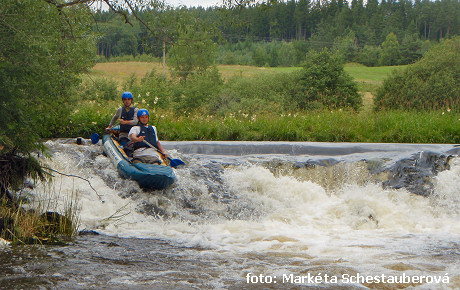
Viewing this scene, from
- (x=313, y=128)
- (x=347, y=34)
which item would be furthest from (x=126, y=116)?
(x=347, y=34)

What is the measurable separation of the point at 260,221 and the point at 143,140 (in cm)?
251

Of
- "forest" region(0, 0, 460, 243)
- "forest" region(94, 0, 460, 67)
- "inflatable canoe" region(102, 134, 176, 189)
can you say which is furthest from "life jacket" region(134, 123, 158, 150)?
Answer: "forest" region(94, 0, 460, 67)

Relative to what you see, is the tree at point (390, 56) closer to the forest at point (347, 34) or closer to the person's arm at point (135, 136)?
the forest at point (347, 34)

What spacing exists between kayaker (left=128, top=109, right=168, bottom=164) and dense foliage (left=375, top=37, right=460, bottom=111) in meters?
13.4

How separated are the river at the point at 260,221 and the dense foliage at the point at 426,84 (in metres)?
11.3

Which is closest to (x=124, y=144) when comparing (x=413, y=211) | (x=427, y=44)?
→ (x=413, y=211)

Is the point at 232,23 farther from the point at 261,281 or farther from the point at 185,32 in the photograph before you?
the point at 261,281

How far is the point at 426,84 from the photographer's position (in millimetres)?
20922

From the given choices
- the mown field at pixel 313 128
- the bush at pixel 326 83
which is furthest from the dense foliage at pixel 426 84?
the mown field at pixel 313 128

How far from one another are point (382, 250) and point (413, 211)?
95.8 inches

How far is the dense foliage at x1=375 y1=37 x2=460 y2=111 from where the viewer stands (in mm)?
20359

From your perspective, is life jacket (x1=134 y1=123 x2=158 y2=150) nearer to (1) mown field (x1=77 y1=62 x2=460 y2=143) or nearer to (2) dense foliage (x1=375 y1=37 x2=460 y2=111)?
(1) mown field (x1=77 y1=62 x2=460 y2=143)

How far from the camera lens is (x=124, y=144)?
9133 millimetres

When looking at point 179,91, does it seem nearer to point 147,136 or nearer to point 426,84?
point 426,84
